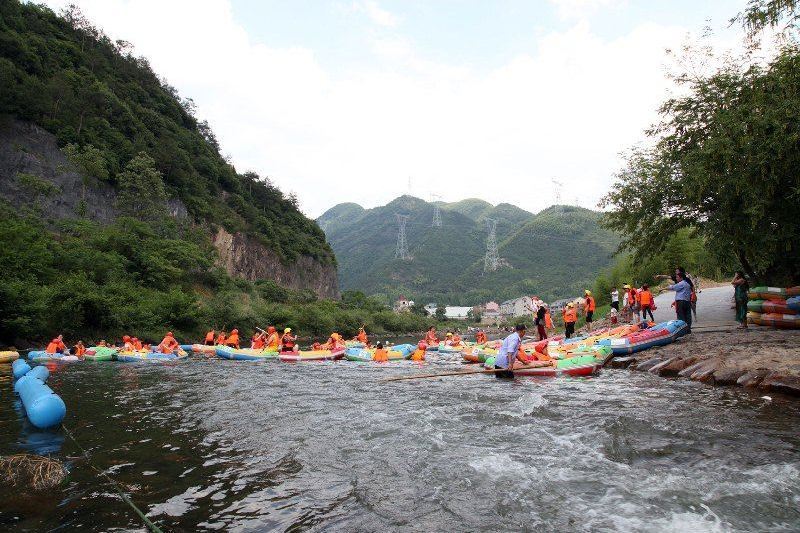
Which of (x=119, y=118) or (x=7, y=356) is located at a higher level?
(x=119, y=118)

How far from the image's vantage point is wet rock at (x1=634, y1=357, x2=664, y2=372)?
13758 mm

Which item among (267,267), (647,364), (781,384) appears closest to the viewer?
(781,384)

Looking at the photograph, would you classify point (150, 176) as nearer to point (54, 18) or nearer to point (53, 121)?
point (53, 121)

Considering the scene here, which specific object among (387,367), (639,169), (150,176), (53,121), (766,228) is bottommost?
(387,367)

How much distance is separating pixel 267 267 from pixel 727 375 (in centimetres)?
6581

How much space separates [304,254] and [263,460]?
75996 mm

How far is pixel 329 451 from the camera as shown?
701 cm

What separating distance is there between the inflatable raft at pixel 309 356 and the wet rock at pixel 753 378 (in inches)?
663

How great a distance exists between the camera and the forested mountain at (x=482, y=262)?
143500 millimetres

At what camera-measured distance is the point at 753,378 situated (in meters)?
10.2

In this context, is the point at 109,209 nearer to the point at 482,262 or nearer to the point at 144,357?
the point at 144,357

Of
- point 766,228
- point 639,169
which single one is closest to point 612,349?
point 766,228

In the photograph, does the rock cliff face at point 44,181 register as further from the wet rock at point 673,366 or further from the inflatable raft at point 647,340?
the wet rock at point 673,366

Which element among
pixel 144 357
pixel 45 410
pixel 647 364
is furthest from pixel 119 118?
pixel 647 364
